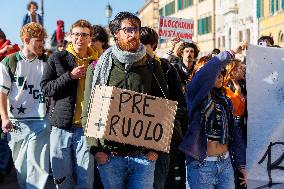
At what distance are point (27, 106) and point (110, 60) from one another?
1794mm

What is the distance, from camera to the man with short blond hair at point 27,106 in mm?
5355

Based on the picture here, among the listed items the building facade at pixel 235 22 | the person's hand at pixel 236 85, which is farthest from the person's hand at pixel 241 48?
the building facade at pixel 235 22

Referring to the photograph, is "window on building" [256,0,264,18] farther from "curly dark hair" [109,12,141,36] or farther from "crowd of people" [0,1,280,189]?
"curly dark hair" [109,12,141,36]

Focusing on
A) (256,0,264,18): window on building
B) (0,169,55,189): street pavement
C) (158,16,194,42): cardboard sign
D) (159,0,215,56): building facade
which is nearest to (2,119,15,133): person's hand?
(0,169,55,189): street pavement

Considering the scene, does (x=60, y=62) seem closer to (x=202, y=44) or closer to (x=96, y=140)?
(x=96, y=140)

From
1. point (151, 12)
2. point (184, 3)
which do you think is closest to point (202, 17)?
point (184, 3)

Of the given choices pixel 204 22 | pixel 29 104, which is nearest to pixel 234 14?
pixel 204 22

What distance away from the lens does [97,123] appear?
3.73 metres

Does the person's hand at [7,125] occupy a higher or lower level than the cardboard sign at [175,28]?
lower

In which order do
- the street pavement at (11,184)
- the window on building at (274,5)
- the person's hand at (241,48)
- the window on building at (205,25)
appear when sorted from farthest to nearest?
the window on building at (205,25)
the window on building at (274,5)
the street pavement at (11,184)
the person's hand at (241,48)

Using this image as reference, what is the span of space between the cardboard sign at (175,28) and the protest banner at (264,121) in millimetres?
5278

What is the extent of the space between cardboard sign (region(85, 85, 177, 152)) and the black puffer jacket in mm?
983

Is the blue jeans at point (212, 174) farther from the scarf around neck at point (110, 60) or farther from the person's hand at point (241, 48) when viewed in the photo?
the scarf around neck at point (110, 60)

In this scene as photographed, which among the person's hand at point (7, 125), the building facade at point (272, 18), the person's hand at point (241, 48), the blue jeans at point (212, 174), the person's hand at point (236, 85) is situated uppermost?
the building facade at point (272, 18)
